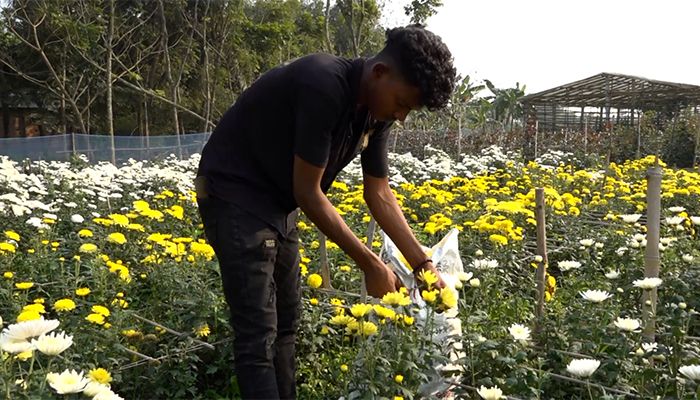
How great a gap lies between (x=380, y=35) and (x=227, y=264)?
916 inches

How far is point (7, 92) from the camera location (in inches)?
989

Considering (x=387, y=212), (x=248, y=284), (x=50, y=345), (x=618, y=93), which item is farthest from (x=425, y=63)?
(x=618, y=93)

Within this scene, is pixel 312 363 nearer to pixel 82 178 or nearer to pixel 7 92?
pixel 82 178

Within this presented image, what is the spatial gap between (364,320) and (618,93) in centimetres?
1575

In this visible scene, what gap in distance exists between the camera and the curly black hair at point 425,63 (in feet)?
6.00

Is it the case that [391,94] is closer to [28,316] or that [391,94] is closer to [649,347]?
[649,347]

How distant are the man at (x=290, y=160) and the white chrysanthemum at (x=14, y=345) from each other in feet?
2.17

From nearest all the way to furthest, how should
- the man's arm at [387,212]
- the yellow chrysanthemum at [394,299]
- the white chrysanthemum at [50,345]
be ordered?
the white chrysanthemum at [50,345] → the yellow chrysanthemum at [394,299] → the man's arm at [387,212]

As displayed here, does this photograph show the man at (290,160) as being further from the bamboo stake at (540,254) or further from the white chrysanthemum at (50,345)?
the bamboo stake at (540,254)

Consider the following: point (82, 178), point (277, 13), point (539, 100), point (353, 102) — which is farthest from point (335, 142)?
point (277, 13)

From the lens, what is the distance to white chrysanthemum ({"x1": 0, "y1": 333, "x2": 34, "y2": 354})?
5.30ft

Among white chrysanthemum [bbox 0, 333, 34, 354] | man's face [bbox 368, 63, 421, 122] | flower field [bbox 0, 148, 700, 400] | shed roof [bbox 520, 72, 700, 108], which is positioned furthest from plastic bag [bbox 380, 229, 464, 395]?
shed roof [bbox 520, 72, 700, 108]

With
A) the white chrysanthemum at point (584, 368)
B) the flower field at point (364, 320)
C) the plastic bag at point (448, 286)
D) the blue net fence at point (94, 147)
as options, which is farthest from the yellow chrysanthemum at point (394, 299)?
the blue net fence at point (94, 147)

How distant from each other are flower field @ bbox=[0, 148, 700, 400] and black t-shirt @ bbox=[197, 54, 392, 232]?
478 mm
